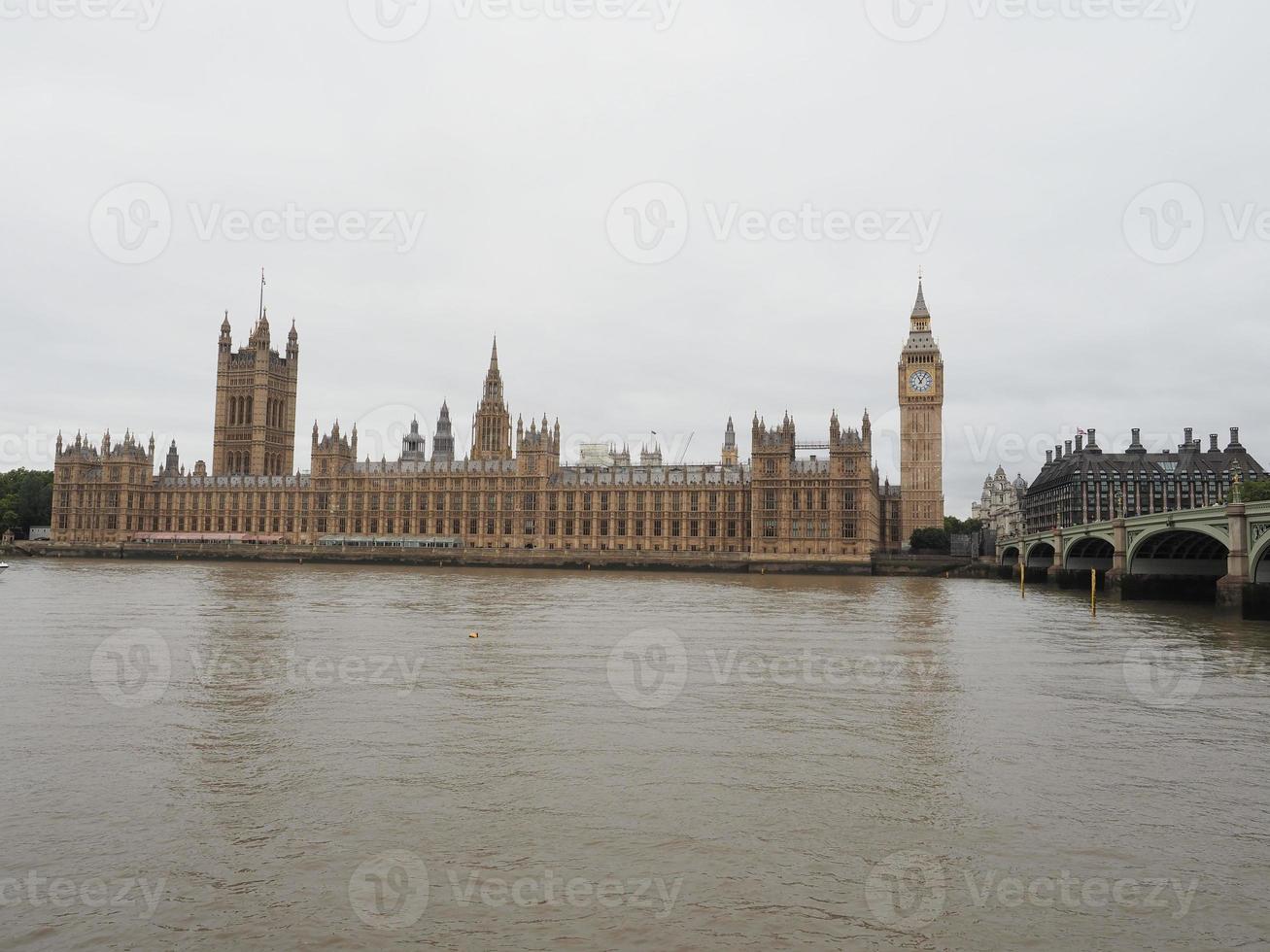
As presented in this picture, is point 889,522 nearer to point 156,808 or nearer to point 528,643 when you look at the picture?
point 528,643

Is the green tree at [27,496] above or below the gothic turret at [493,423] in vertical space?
below

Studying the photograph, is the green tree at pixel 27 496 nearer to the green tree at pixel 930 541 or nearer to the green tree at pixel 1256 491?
the green tree at pixel 930 541

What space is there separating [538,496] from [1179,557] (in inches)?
2972

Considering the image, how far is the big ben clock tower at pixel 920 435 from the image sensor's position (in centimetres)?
12362

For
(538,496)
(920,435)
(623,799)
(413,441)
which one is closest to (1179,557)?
(623,799)

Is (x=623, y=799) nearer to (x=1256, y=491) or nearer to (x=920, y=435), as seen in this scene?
(x=1256, y=491)

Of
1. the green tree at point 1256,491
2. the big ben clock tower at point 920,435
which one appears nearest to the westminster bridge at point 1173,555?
the green tree at point 1256,491

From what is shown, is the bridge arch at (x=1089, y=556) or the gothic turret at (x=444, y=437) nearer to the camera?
the bridge arch at (x=1089, y=556)

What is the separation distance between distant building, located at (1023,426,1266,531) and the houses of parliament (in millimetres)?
28955

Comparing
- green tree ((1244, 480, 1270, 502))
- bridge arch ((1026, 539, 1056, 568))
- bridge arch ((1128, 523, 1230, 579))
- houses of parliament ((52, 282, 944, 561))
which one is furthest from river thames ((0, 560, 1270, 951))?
houses of parliament ((52, 282, 944, 561))

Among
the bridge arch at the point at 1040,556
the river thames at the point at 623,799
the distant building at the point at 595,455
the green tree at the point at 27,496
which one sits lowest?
the river thames at the point at 623,799

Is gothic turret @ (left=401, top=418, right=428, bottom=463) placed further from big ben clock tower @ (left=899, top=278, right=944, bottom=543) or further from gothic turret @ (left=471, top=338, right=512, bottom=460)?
big ben clock tower @ (left=899, top=278, right=944, bottom=543)

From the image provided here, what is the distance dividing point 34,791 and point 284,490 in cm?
12240

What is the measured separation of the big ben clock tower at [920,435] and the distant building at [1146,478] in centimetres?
2210
